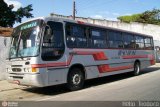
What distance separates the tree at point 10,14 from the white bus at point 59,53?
26.3m

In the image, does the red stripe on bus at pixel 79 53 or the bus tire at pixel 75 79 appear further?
the bus tire at pixel 75 79

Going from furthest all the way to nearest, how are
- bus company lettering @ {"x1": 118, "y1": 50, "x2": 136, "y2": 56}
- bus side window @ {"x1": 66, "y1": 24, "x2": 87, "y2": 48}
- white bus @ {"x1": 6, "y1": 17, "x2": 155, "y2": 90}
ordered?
bus company lettering @ {"x1": 118, "y1": 50, "x2": 136, "y2": 56} < bus side window @ {"x1": 66, "y1": 24, "x2": 87, "y2": 48} < white bus @ {"x1": 6, "y1": 17, "x2": 155, "y2": 90}

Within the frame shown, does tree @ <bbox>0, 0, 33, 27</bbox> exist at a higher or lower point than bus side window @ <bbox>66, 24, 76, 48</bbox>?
higher

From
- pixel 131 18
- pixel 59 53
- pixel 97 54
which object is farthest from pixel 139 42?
pixel 131 18

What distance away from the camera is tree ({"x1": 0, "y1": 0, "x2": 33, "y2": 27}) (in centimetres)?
3841

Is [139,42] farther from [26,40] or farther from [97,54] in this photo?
[26,40]

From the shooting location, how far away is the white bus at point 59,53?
34.6 ft

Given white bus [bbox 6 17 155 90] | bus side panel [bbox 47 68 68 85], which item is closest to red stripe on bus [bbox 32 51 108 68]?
white bus [bbox 6 17 155 90]

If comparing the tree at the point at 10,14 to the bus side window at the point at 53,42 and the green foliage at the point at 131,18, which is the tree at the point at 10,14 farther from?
the bus side window at the point at 53,42

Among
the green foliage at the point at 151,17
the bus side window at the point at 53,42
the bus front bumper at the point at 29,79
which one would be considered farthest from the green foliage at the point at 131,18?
the bus front bumper at the point at 29,79

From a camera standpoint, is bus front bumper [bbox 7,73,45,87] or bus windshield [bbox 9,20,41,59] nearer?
bus front bumper [bbox 7,73,45,87]

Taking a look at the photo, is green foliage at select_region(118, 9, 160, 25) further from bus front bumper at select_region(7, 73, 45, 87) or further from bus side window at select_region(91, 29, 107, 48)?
bus front bumper at select_region(7, 73, 45, 87)

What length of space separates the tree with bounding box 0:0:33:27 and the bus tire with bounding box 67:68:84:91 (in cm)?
2830

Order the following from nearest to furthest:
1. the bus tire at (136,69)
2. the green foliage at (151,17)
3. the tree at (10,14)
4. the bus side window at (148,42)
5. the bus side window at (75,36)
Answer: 1. the bus side window at (75,36)
2. the bus tire at (136,69)
3. the bus side window at (148,42)
4. the tree at (10,14)
5. the green foliage at (151,17)
